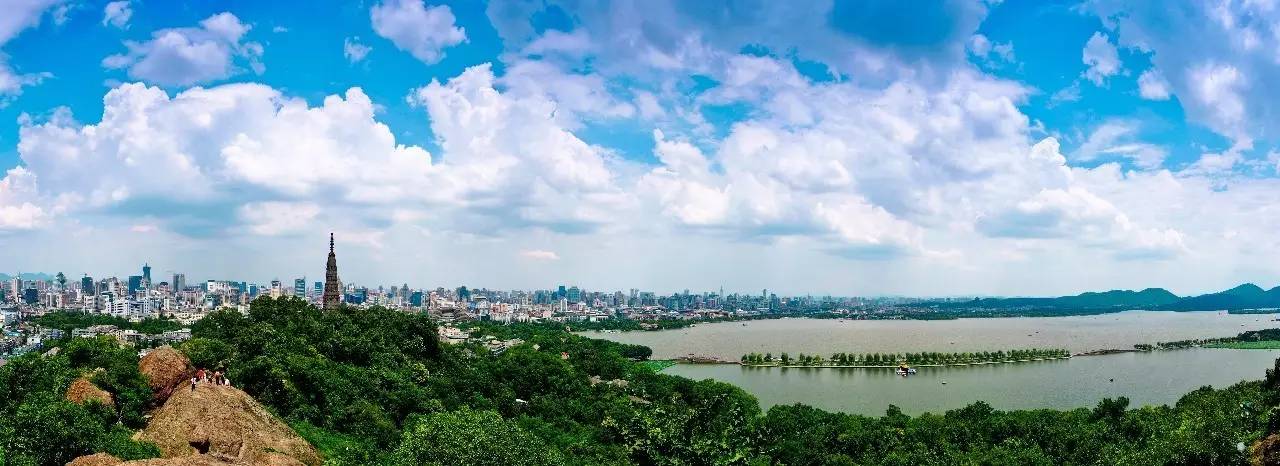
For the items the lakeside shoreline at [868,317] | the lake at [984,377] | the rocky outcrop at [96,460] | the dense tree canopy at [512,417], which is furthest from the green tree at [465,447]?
the lakeside shoreline at [868,317]

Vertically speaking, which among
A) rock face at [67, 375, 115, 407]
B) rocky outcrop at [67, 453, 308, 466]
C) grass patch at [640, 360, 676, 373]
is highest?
rock face at [67, 375, 115, 407]

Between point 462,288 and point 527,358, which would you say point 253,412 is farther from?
point 462,288

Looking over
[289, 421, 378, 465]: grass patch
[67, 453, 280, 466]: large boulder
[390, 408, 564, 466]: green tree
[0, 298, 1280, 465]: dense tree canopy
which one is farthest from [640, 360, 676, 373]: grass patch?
[67, 453, 280, 466]: large boulder

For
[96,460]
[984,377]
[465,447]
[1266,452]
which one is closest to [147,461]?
[96,460]

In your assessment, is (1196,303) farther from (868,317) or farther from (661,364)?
(661,364)

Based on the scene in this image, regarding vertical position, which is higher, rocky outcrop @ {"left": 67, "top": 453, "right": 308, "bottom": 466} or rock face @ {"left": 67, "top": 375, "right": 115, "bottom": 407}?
rock face @ {"left": 67, "top": 375, "right": 115, "bottom": 407}

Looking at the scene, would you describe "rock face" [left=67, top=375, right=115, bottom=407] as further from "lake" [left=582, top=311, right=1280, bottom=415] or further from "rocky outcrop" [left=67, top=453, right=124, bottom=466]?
"lake" [left=582, top=311, right=1280, bottom=415]
